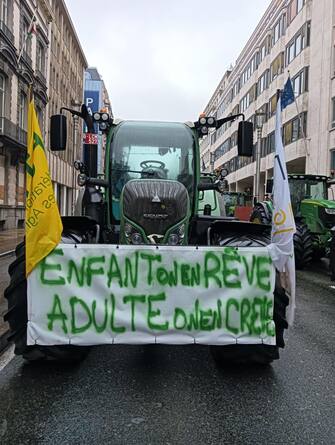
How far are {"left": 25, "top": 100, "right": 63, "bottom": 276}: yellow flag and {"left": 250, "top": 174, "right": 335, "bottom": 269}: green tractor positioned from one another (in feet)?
28.4

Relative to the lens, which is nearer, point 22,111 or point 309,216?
point 309,216

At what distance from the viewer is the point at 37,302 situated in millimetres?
3990

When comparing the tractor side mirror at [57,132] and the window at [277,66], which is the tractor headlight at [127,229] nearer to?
the tractor side mirror at [57,132]

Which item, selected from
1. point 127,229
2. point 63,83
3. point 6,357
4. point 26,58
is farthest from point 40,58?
point 6,357

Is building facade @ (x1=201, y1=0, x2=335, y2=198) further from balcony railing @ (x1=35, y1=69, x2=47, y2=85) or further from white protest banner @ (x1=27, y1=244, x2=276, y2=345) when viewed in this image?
white protest banner @ (x1=27, y1=244, x2=276, y2=345)

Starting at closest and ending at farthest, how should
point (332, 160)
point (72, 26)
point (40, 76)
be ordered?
point (332, 160) → point (40, 76) → point (72, 26)

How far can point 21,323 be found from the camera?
417cm

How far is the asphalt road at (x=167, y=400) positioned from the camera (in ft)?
11.0

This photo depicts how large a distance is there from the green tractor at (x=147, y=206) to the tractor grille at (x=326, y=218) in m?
6.15

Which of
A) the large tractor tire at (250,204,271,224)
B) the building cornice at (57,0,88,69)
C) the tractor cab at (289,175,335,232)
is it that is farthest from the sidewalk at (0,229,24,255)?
the building cornice at (57,0,88,69)

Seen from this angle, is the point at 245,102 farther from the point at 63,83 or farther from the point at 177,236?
the point at 177,236

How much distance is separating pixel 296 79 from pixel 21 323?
109 ft

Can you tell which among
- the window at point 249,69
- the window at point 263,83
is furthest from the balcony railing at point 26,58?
the window at point 249,69

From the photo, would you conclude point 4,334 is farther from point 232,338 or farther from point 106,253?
point 232,338
